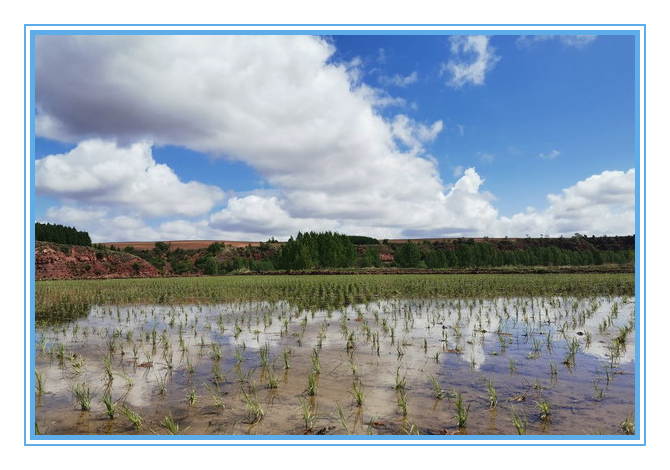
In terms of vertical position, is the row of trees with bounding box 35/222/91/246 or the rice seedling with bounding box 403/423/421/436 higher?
the row of trees with bounding box 35/222/91/246

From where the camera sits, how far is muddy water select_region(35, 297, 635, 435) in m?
4.89

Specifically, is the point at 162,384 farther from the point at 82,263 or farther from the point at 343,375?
the point at 82,263

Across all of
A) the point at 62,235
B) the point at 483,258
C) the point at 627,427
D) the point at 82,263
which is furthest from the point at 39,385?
the point at 62,235

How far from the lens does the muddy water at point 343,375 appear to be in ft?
16.1

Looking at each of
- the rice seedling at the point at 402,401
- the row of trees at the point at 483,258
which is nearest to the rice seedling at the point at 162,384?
the rice seedling at the point at 402,401

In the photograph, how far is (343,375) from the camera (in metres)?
6.81

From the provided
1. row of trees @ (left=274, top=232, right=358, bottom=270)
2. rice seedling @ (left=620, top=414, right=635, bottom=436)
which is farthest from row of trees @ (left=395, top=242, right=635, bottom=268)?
rice seedling @ (left=620, top=414, right=635, bottom=436)

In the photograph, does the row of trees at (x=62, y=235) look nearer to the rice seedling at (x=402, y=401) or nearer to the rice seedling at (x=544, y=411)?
the rice seedling at (x=402, y=401)

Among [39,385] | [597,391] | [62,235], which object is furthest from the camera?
[62,235]

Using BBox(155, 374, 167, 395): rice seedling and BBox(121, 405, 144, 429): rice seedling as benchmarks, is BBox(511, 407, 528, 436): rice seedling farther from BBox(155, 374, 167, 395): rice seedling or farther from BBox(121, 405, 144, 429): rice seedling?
→ BBox(155, 374, 167, 395): rice seedling

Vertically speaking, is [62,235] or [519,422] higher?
[62,235]
